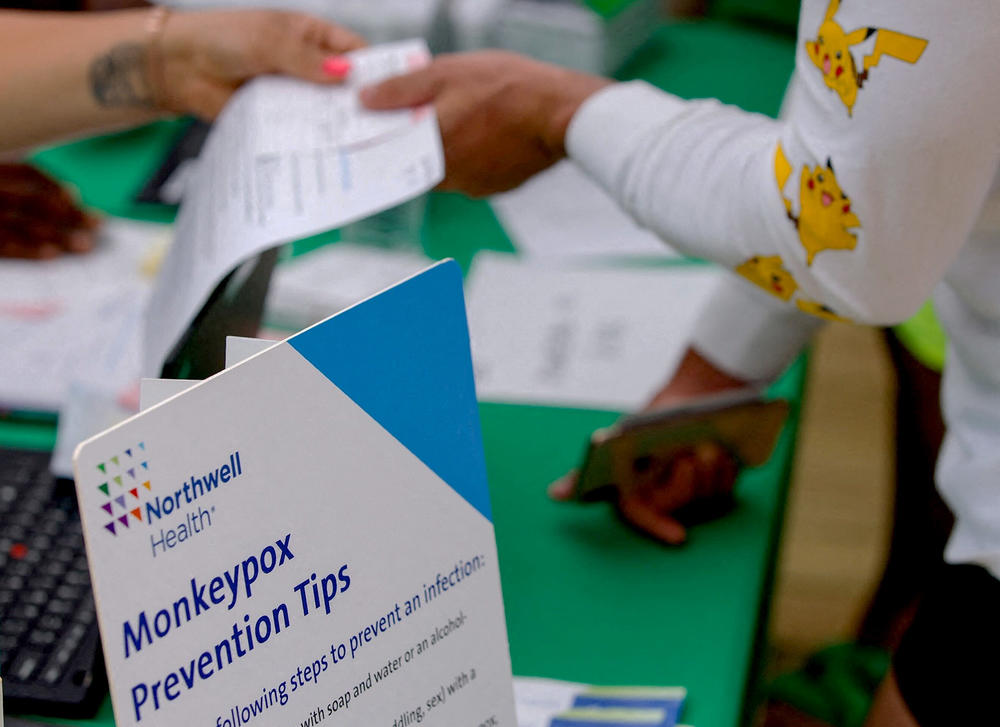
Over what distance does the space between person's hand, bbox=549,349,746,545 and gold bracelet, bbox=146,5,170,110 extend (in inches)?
19.6

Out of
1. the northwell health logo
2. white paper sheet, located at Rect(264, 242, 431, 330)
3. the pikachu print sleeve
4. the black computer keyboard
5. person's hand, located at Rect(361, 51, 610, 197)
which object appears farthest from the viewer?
white paper sheet, located at Rect(264, 242, 431, 330)

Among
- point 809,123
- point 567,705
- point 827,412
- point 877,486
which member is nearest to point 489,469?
point 567,705

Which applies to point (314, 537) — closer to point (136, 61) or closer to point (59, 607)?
point (59, 607)

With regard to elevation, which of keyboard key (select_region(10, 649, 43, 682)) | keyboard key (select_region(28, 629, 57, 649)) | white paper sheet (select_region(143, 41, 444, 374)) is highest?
white paper sheet (select_region(143, 41, 444, 374))

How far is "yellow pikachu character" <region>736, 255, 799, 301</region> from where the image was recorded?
692mm

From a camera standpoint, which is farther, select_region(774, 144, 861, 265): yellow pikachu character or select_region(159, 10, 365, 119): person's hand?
select_region(159, 10, 365, 119): person's hand

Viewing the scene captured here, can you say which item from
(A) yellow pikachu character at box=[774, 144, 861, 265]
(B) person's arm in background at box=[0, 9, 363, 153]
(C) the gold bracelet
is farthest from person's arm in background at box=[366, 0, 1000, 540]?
(C) the gold bracelet

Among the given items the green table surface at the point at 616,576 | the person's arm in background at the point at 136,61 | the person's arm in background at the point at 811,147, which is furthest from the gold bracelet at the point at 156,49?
the green table surface at the point at 616,576

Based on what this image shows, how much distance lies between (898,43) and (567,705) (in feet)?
1.51

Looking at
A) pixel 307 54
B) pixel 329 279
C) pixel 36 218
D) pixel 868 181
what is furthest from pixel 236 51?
pixel 868 181

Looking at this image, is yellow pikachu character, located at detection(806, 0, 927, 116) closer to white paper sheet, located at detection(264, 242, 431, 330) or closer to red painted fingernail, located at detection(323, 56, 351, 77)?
red painted fingernail, located at detection(323, 56, 351, 77)

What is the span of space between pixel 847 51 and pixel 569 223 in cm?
81

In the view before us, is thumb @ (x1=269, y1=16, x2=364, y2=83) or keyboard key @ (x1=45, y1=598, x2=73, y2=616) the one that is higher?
thumb @ (x1=269, y1=16, x2=364, y2=83)

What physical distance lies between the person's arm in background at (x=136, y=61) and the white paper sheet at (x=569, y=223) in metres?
0.45
